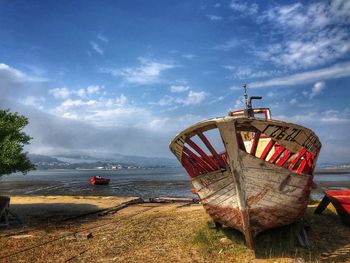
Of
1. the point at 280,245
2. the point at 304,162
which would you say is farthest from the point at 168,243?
the point at 304,162

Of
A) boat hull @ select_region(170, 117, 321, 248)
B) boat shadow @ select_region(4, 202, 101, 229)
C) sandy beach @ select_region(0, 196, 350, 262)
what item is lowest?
boat shadow @ select_region(4, 202, 101, 229)

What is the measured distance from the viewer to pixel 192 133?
10289mm

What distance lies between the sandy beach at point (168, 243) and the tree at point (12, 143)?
3.56 meters

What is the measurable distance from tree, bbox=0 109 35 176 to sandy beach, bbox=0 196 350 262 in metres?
3.56

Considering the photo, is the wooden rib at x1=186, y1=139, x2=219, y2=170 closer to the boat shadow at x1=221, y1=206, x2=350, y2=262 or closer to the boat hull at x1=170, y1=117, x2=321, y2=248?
the boat hull at x1=170, y1=117, x2=321, y2=248

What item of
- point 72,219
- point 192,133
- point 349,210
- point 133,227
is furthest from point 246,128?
point 72,219

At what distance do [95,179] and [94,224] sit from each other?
51.3 m

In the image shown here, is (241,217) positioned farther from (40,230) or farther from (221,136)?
(40,230)

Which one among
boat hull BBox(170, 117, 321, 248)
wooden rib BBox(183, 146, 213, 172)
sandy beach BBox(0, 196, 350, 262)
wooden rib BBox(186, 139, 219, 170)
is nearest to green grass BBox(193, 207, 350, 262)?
sandy beach BBox(0, 196, 350, 262)

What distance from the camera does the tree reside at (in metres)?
16.5

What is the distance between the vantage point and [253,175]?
359 inches

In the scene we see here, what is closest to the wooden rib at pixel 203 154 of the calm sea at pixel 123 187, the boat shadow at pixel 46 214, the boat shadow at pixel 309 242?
the boat shadow at pixel 309 242

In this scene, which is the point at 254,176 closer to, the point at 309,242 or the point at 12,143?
the point at 309,242

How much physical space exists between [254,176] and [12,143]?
13563 mm
